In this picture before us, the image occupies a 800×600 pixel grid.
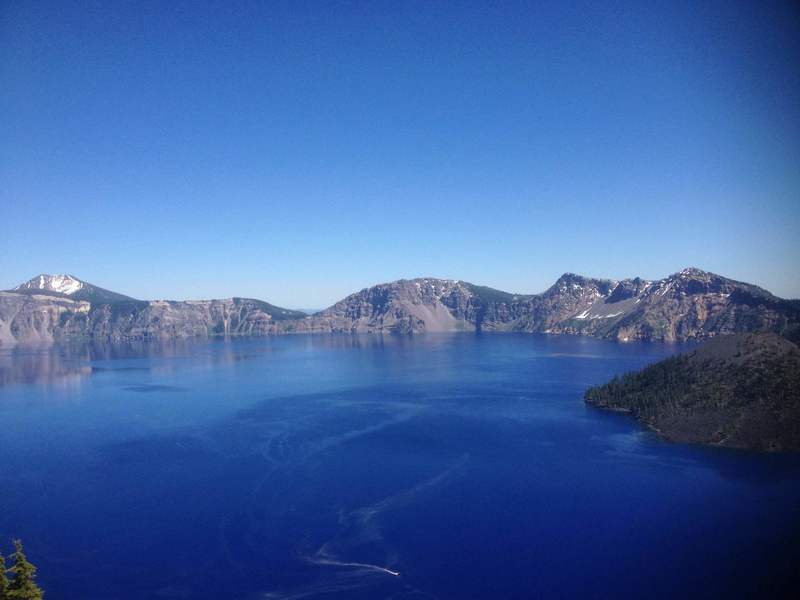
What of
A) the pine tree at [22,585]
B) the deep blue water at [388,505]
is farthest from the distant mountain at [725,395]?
the pine tree at [22,585]

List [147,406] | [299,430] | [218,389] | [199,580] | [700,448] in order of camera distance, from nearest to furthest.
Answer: [199,580] → [700,448] → [299,430] → [147,406] → [218,389]

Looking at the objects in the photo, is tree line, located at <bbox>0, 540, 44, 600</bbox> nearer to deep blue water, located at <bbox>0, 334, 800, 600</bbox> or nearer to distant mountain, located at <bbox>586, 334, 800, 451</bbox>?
deep blue water, located at <bbox>0, 334, 800, 600</bbox>

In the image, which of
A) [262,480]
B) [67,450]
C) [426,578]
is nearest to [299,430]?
[262,480]

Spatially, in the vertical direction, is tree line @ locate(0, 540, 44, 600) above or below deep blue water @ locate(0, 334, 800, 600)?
above

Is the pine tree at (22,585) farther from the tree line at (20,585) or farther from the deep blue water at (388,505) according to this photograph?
the deep blue water at (388,505)

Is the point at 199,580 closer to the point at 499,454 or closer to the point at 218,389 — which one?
the point at 499,454

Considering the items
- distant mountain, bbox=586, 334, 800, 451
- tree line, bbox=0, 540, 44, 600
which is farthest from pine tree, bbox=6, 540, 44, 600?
distant mountain, bbox=586, 334, 800, 451

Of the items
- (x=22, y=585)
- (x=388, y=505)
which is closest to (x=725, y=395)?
(x=388, y=505)
